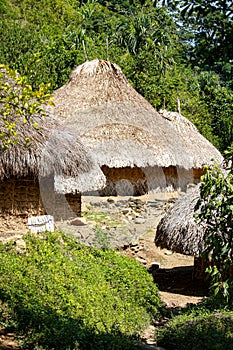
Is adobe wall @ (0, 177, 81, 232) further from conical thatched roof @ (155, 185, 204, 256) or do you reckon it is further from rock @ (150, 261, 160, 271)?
rock @ (150, 261, 160, 271)

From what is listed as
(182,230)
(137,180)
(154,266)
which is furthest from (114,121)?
(182,230)

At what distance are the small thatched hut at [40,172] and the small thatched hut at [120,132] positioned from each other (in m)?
4.32

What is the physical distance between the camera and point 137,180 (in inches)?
590

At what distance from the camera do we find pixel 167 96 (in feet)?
72.4

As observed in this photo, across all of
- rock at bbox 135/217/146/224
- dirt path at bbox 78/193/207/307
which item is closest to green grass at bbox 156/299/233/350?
dirt path at bbox 78/193/207/307

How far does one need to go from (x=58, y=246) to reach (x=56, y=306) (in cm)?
227

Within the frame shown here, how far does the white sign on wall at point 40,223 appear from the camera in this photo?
8.88m

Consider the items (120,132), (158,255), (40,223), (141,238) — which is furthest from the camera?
(120,132)

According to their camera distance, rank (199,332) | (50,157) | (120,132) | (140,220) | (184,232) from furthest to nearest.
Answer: (120,132) < (140,220) < (50,157) < (184,232) < (199,332)

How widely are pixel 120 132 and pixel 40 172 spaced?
6335 millimetres

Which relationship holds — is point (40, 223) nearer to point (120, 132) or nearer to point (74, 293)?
point (74, 293)

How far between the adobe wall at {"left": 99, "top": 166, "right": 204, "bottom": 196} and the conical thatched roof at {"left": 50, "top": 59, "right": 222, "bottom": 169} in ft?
1.48

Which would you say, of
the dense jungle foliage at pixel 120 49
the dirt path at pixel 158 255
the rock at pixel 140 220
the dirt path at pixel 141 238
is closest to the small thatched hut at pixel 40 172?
the dirt path at pixel 141 238

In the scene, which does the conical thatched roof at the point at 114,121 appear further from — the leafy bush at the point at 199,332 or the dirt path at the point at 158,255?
the leafy bush at the point at 199,332
